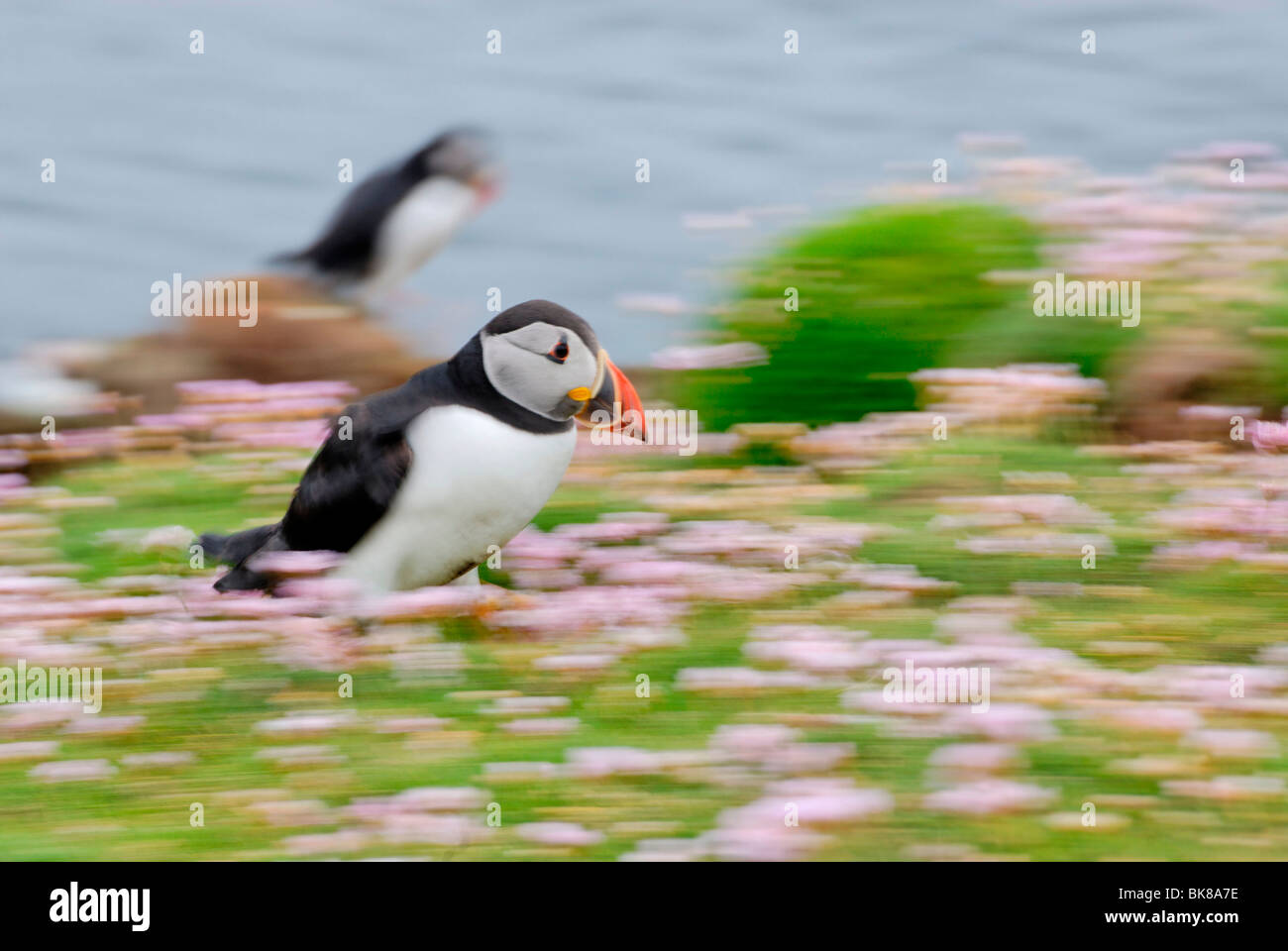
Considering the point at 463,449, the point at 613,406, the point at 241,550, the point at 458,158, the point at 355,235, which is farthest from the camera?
the point at 458,158

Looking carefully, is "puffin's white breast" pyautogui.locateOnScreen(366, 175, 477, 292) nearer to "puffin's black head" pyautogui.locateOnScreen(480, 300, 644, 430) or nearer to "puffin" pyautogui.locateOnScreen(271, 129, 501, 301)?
"puffin" pyautogui.locateOnScreen(271, 129, 501, 301)

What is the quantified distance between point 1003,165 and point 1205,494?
2.32 metres

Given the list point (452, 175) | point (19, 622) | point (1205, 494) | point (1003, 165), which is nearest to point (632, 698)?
point (19, 622)

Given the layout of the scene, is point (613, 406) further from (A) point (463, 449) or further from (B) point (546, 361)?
Result: (A) point (463, 449)

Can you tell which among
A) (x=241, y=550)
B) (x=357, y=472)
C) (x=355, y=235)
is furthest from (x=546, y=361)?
(x=355, y=235)

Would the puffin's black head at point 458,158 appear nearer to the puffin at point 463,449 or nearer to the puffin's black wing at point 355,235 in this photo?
the puffin's black wing at point 355,235

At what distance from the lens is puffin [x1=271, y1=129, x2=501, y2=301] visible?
294 inches

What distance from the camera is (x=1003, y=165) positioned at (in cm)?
664

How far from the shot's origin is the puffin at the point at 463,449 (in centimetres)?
388

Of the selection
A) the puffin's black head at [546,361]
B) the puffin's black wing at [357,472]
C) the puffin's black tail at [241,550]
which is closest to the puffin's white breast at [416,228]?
the puffin's black tail at [241,550]

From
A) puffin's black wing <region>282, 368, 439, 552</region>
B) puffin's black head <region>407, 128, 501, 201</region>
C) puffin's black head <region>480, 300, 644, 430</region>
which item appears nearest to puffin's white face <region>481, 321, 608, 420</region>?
puffin's black head <region>480, 300, 644, 430</region>

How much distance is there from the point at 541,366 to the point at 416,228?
12.7 feet

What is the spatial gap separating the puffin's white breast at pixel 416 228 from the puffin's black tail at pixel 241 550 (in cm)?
323

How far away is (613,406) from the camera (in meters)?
3.98
